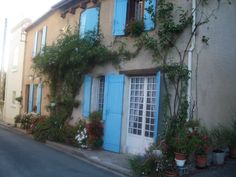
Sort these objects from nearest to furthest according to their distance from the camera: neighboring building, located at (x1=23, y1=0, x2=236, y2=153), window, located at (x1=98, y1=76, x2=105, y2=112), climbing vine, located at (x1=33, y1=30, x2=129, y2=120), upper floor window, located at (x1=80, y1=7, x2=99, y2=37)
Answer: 1. neighboring building, located at (x1=23, y1=0, x2=236, y2=153)
2. climbing vine, located at (x1=33, y1=30, x2=129, y2=120)
3. window, located at (x1=98, y1=76, x2=105, y2=112)
4. upper floor window, located at (x1=80, y1=7, x2=99, y2=37)

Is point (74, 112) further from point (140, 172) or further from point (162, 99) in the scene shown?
point (140, 172)

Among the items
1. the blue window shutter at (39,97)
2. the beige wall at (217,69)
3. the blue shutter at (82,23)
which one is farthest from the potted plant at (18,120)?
the beige wall at (217,69)

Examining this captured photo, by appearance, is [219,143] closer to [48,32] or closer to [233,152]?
[233,152]

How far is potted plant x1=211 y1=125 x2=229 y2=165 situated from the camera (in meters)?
8.95

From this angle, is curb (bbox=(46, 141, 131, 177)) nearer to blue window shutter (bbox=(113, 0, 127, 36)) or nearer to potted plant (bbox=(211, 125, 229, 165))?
potted plant (bbox=(211, 125, 229, 165))

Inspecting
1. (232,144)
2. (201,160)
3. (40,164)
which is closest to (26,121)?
(40,164)

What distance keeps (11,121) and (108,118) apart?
12814 mm

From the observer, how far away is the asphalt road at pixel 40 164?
7930 mm

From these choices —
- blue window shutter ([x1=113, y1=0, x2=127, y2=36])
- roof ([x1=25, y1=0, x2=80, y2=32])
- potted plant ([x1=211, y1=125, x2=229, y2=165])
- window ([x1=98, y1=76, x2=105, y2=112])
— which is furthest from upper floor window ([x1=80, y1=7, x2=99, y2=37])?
potted plant ([x1=211, y1=125, x2=229, y2=165])

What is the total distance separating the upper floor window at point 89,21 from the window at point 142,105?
3.18 metres

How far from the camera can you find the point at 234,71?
10.4m

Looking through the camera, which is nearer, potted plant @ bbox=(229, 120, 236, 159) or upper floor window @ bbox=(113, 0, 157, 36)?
potted plant @ bbox=(229, 120, 236, 159)

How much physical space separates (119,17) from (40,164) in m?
5.57

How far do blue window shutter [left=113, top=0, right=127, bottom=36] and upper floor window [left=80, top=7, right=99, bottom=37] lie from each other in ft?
4.59
